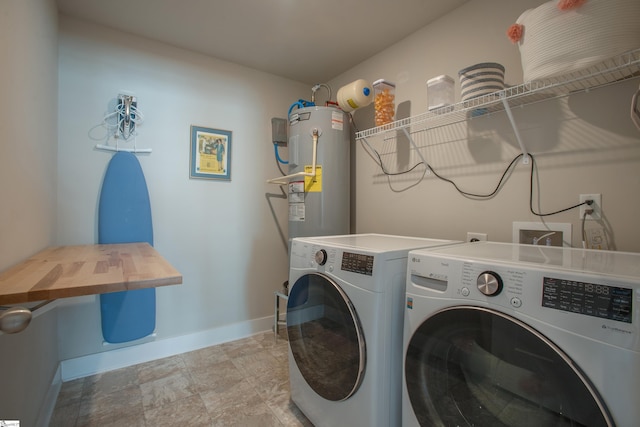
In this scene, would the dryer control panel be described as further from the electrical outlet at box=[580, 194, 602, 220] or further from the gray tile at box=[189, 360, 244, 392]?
the gray tile at box=[189, 360, 244, 392]

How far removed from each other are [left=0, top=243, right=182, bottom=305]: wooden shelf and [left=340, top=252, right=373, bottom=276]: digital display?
0.63 metres

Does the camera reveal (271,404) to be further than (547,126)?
Yes

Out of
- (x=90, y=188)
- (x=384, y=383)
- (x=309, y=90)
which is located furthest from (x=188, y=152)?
(x=384, y=383)

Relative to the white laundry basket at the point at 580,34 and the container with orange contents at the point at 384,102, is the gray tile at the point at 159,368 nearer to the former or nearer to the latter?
the container with orange contents at the point at 384,102

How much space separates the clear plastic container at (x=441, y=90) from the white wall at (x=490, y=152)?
0.85 ft

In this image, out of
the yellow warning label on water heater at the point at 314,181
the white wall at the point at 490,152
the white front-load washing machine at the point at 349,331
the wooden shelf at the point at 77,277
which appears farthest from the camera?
the yellow warning label on water heater at the point at 314,181

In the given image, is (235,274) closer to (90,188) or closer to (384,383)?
(90,188)

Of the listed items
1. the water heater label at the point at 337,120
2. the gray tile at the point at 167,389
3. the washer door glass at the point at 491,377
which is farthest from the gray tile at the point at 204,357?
the water heater label at the point at 337,120

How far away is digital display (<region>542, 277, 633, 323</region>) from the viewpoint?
0.61 m

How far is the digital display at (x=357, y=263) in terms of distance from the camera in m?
1.12

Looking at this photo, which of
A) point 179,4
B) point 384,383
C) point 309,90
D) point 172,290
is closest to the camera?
point 384,383

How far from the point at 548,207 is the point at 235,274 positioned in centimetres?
223

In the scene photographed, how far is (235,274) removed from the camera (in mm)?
2504

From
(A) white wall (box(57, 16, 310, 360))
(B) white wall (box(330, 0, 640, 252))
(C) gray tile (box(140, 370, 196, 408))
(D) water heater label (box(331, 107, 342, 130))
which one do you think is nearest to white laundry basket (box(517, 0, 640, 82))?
(B) white wall (box(330, 0, 640, 252))
